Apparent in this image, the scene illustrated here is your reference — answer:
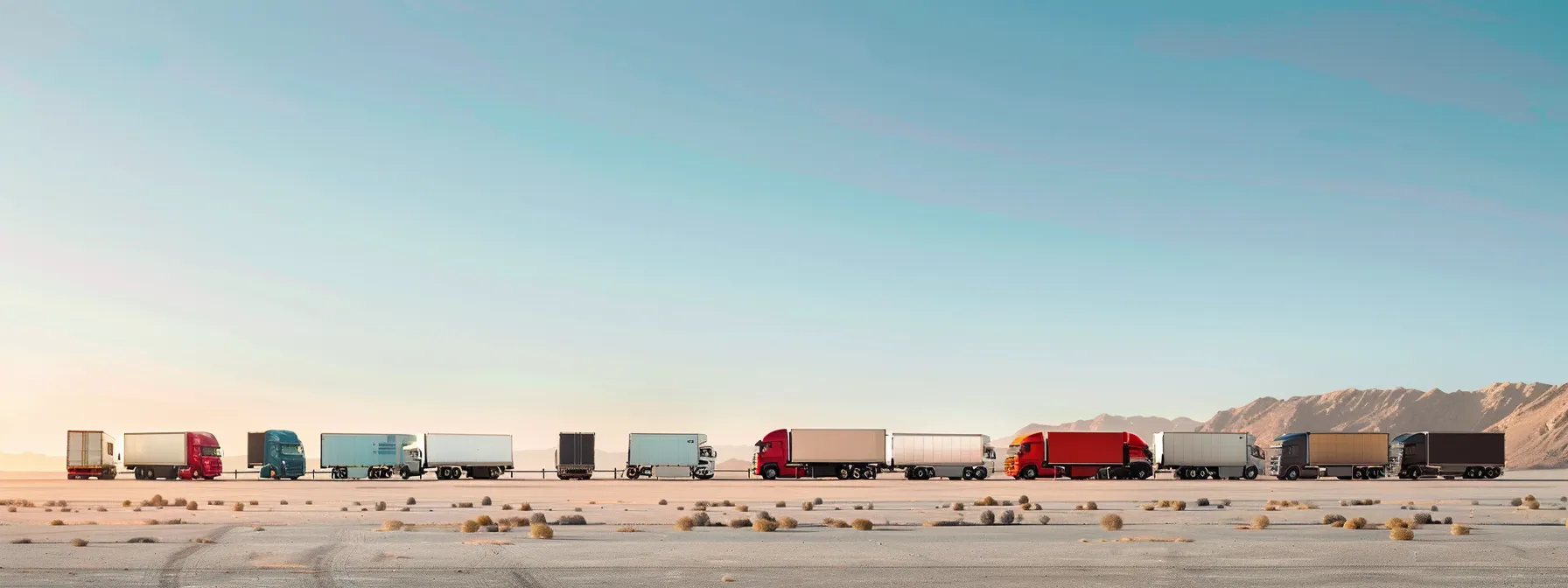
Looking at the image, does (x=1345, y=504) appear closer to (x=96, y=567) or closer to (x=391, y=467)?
(x=96, y=567)

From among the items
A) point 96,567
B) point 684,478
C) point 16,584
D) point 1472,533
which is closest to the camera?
point 16,584

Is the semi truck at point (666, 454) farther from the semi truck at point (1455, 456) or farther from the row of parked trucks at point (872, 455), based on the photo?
the semi truck at point (1455, 456)

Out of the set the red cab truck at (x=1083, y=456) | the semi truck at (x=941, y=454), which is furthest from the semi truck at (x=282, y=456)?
the red cab truck at (x=1083, y=456)

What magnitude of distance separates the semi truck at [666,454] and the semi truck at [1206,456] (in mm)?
30575

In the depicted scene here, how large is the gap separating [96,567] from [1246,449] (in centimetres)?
7729

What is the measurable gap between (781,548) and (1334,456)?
68.8m

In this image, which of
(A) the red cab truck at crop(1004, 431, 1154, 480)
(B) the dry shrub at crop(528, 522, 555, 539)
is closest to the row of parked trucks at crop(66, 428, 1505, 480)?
(A) the red cab truck at crop(1004, 431, 1154, 480)

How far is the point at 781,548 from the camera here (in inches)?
1142

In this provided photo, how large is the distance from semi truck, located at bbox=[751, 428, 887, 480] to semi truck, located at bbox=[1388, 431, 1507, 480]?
3512 centimetres

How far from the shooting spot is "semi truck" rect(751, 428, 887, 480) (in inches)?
3337

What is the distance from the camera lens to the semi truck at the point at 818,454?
84.8 m

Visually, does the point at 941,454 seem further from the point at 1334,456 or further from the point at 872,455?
the point at 1334,456

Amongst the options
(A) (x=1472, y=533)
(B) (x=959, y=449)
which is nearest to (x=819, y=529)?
(A) (x=1472, y=533)

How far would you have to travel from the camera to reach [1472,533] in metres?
33.0
